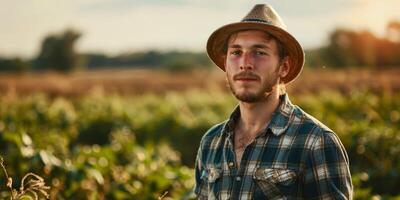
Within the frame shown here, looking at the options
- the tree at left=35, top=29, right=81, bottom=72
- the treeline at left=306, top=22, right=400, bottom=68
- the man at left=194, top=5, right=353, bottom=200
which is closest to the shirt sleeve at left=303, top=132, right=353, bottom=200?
the man at left=194, top=5, right=353, bottom=200

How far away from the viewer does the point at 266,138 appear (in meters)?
3.28

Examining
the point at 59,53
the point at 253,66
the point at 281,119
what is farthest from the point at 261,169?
the point at 59,53

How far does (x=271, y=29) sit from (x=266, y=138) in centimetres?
57

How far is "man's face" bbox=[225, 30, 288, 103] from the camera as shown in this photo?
3297 mm

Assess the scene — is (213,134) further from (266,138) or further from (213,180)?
(266,138)

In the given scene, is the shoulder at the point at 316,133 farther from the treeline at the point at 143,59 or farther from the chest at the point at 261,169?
the treeline at the point at 143,59

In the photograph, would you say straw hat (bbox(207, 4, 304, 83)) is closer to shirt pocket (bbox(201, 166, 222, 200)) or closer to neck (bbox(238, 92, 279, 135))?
neck (bbox(238, 92, 279, 135))

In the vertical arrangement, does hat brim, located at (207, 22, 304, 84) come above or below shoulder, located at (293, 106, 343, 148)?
above

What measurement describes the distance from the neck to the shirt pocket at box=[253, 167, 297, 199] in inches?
11.3

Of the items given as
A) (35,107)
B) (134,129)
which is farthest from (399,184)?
(35,107)

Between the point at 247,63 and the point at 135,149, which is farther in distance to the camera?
the point at 135,149

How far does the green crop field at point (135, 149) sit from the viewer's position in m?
4.96

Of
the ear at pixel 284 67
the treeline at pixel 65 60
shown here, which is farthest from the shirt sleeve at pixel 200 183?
the treeline at pixel 65 60

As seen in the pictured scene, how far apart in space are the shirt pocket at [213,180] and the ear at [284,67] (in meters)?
0.63
